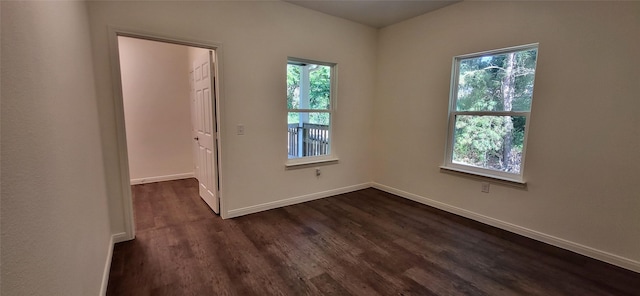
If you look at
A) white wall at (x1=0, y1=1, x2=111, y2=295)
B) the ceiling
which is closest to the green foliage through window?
the ceiling

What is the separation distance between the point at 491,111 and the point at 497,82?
1.03 ft

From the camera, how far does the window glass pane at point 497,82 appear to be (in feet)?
8.96

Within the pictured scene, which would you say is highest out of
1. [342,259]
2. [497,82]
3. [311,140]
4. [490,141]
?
[497,82]

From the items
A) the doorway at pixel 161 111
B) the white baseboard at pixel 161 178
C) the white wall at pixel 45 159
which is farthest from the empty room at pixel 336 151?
the white baseboard at pixel 161 178

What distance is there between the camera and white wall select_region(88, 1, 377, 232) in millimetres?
2457

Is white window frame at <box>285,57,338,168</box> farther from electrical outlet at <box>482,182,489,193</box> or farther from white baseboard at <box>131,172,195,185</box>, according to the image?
white baseboard at <box>131,172,195,185</box>

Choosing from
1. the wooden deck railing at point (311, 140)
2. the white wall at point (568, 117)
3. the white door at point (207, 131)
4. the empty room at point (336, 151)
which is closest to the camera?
the empty room at point (336, 151)

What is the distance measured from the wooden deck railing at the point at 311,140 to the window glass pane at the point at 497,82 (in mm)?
1804

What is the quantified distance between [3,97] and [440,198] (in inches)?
151

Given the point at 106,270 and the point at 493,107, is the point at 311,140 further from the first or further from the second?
the point at 106,270

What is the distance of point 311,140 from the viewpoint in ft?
13.3

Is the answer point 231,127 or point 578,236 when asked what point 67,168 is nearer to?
point 231,127

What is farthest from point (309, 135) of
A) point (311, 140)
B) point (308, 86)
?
point (308, 86)

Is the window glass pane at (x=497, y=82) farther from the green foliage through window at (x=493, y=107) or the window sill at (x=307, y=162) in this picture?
the window sill at (x=307, y=162)
